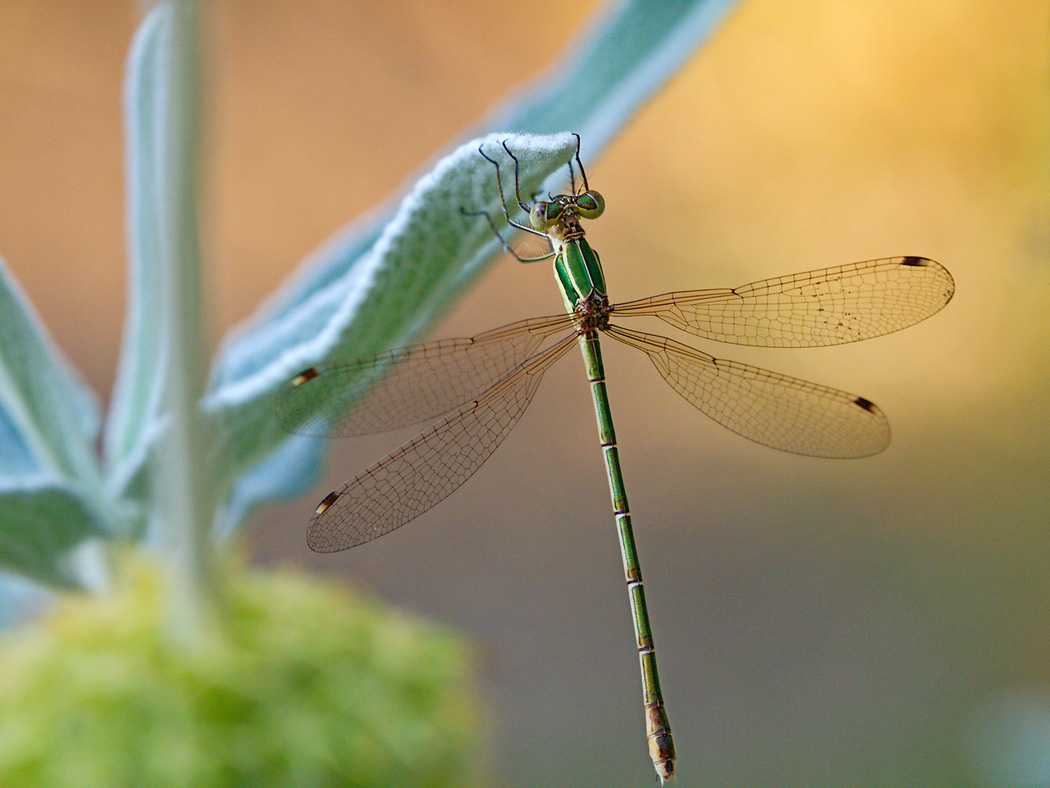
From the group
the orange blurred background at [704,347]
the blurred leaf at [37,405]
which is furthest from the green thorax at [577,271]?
the orange blurred background at [704,347]

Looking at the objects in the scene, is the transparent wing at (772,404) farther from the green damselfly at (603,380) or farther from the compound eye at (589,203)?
the compound eye at (589,203)

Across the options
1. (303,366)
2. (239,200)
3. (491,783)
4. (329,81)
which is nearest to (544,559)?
(239,200)

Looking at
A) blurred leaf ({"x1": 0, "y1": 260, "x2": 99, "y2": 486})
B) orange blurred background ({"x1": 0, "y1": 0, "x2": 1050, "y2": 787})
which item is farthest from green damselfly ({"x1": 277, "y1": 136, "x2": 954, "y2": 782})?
orange blurred background ({"x1": 0, "y1": 0, "x2": 1050, "y2": 787})

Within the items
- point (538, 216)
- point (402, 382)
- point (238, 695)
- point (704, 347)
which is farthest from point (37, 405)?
point (704, 347)

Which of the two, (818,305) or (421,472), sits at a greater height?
(818,305)

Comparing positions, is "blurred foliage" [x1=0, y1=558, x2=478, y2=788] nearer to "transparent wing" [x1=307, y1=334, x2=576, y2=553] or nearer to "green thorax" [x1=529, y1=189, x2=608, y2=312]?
"transparent wing" [x1=307, y1=334, x2=576, y2=553]

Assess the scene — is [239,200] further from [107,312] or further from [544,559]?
[544,559]

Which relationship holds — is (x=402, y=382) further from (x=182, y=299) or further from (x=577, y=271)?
(x=182, y=299)
